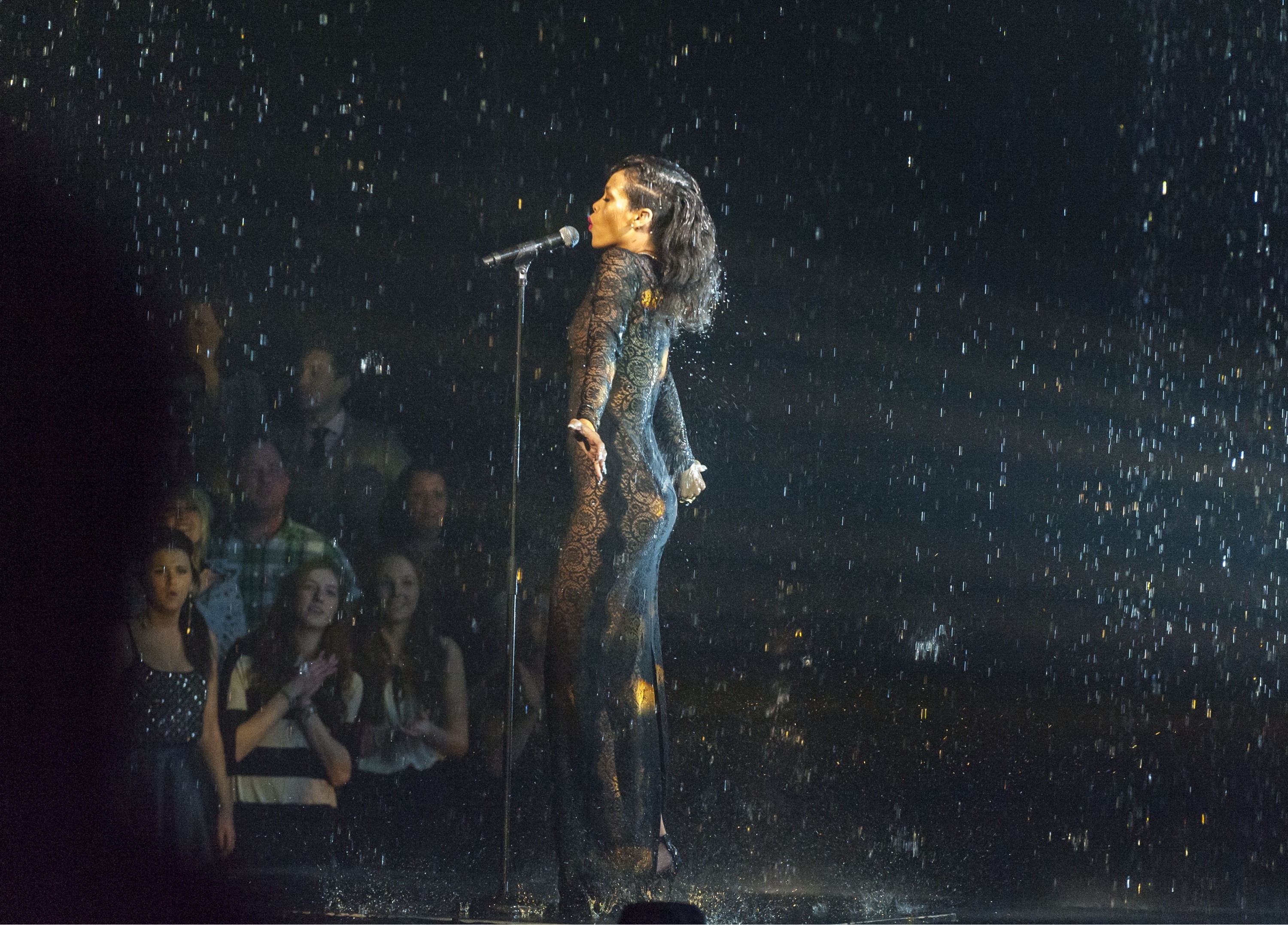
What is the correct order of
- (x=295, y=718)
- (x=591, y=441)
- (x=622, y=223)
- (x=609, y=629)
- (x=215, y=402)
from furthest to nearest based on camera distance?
(x=215, y=402)
(x=295, y=718)
(x=622, y=223)
(x=609, y=629)
(x=591, y=441)

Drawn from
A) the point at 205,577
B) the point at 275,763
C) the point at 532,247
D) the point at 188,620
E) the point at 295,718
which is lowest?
the point at 275,763

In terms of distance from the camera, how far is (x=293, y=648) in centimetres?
360

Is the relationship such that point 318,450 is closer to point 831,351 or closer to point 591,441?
point 591,441

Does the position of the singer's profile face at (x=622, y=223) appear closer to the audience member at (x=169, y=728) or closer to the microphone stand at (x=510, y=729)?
the microphone stand at (x=510, y=729)

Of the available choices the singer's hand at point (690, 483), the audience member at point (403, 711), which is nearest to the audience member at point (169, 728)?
the audience member at point (403, 711)

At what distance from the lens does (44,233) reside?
3.48 metres

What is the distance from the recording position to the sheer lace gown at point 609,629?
2.71 m

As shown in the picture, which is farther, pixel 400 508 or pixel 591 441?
pixel 400 508

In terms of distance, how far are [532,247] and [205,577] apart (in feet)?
4.50

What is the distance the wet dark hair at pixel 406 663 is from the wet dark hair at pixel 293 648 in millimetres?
53

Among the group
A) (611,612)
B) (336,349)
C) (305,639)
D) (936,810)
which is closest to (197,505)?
(305,639)

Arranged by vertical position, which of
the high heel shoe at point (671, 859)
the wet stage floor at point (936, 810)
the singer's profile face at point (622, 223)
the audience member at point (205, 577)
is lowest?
the wet stage floor at point (936, 810)

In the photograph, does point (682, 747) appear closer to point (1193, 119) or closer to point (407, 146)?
point (407, 146)

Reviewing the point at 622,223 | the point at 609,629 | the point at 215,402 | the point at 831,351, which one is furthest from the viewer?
the point at 831,351
